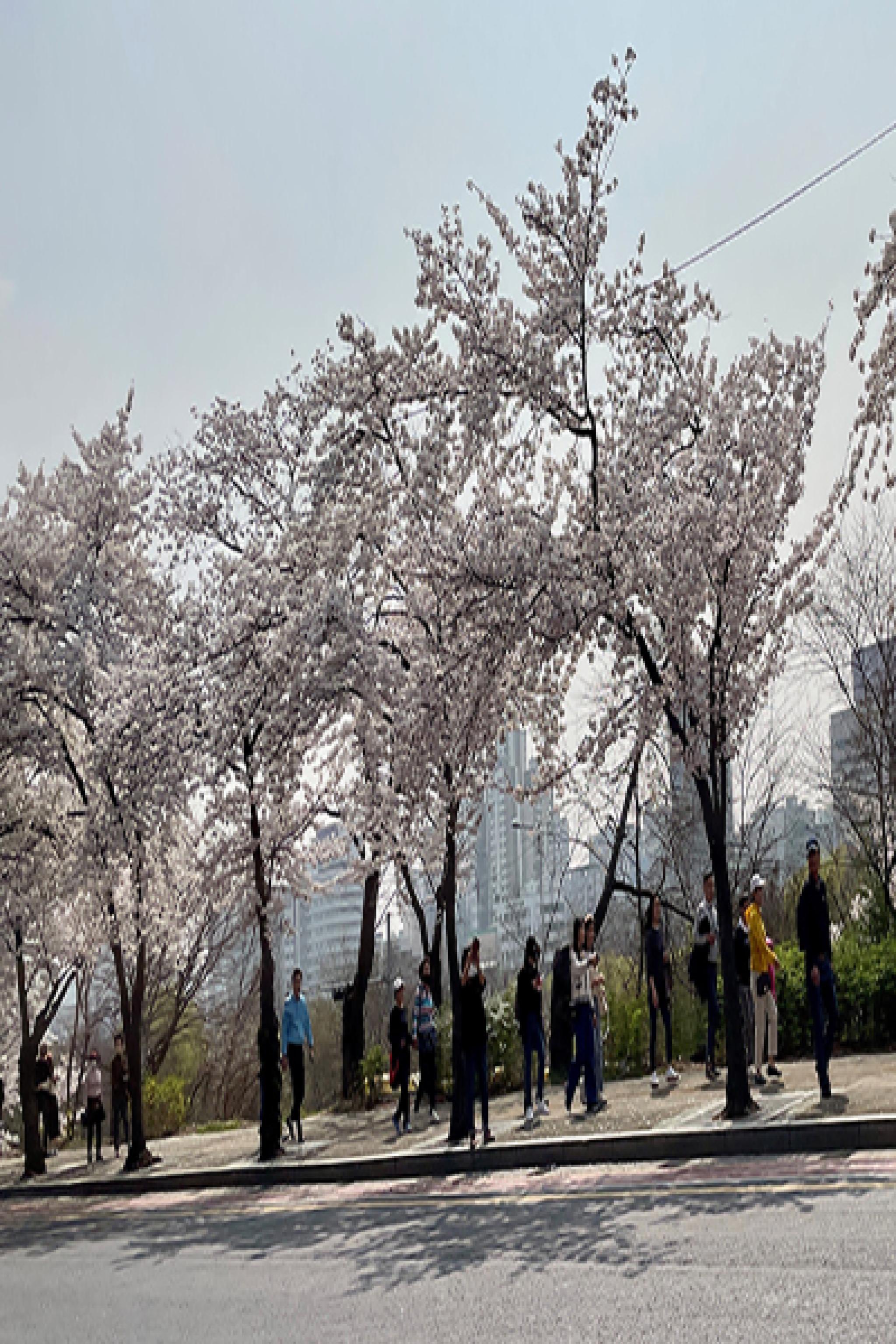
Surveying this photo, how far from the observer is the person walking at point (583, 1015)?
15820 mm

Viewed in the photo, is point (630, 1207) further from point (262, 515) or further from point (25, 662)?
point (262, 515)

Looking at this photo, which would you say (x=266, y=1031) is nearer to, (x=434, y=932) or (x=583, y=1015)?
(x=434, y=932)

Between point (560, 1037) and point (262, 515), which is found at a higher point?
→ point (262, 515)

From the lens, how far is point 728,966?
1434 cm

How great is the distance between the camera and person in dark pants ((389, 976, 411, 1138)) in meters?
18.6

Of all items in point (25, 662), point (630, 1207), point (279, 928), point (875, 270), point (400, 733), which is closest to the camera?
point (630, 1207)

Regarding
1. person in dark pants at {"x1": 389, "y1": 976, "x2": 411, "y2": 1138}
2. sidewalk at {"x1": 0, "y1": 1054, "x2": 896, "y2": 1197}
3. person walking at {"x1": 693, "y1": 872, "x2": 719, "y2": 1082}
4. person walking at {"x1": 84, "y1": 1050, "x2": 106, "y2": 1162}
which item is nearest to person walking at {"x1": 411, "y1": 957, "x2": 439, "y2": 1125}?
person in dark pants at {"x1": 389, "y1": 976, "x2": 411, "y2": 1138}

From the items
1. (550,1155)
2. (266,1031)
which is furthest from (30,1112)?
(550,1155)

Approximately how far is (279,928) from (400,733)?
11391mm

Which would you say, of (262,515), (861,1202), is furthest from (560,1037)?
(262,515)

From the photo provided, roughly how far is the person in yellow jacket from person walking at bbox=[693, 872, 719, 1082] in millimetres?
680

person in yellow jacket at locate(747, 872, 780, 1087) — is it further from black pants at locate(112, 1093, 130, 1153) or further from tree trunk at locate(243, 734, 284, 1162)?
black pants at locate(112, 1093, 130, 1153)

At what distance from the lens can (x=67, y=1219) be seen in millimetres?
16672

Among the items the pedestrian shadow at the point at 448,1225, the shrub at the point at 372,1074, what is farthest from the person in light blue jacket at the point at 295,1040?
the pedestrian shadow at the point at 448,1225
